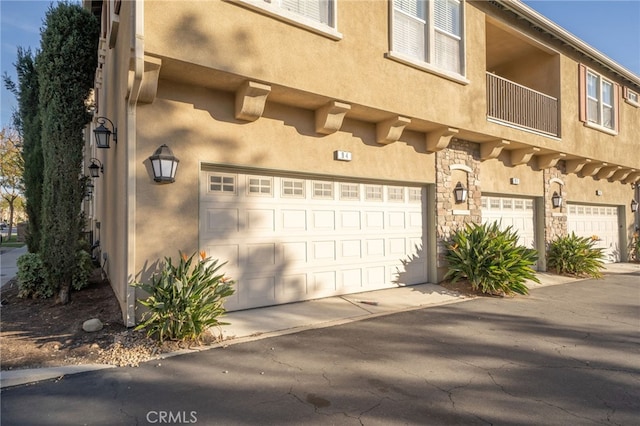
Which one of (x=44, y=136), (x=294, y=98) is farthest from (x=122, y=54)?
(x=294, y=98)

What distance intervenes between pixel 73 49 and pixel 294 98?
4198mm

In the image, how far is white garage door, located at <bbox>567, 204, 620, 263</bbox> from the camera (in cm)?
1272

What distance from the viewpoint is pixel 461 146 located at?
9.14 m

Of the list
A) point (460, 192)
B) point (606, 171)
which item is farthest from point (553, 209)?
point (460, 192)

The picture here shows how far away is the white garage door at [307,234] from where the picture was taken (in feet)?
19.4

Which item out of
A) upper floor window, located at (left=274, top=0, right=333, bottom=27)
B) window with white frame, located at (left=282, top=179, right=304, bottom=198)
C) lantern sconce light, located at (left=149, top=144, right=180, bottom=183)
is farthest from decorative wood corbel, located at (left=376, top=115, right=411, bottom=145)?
lantern sconce light, located at (left=149, top=144, right=180, bottom=183)

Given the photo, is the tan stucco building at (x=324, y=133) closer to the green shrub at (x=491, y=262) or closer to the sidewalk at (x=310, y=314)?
the sidewalk at (x=310, y=314)

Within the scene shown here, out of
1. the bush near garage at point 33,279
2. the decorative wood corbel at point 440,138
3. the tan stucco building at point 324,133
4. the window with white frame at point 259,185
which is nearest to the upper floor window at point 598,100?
the tan stucco building at point 324,133

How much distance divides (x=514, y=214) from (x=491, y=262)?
3824 millimetres

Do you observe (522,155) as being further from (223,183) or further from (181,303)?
(181,303)

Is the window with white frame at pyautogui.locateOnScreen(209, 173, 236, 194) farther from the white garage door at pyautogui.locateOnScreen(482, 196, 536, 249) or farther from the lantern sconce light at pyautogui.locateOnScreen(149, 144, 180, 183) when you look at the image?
the white garage door at pyautogui.locateOnScreen(482, 196, 536, 249)

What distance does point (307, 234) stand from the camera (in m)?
6.75

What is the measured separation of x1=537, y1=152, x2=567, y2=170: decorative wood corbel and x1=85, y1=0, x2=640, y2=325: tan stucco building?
2.4 inches

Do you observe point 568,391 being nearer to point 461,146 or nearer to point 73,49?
point 461,146
